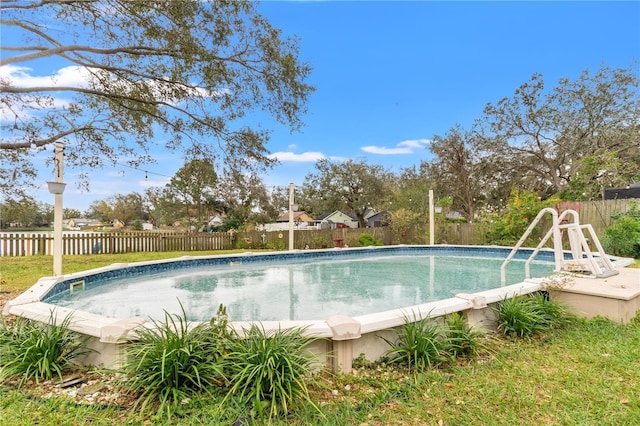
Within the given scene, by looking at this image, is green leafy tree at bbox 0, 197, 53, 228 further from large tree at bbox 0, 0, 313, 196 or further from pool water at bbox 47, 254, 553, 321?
pool water at bbox 47, 254, 553, 321

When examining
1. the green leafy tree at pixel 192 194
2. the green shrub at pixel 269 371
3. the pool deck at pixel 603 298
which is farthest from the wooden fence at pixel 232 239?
the green shrub at pixel 269 371

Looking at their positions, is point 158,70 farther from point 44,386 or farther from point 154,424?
point 154,424

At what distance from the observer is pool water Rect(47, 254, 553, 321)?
489cm

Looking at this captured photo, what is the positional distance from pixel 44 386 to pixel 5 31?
315 inches

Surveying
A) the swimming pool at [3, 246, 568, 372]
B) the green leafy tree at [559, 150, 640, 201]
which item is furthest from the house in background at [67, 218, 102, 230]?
the green leafy tree at [559, 150, 640, 201]

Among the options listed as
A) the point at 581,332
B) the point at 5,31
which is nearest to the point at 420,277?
the point at 581,332

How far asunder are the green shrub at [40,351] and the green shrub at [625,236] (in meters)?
12.4

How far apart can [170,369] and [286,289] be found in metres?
4.36

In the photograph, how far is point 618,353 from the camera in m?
2.92

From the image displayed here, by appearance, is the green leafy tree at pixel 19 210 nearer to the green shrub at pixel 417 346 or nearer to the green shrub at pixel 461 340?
the green shrub at pixel 417 346

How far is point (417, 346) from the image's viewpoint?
9.16 ft

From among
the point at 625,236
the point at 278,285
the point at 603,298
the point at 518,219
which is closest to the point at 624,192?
the point at 518,219

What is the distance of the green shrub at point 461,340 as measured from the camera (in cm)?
291

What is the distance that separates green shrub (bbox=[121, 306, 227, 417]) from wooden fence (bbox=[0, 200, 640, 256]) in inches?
486
